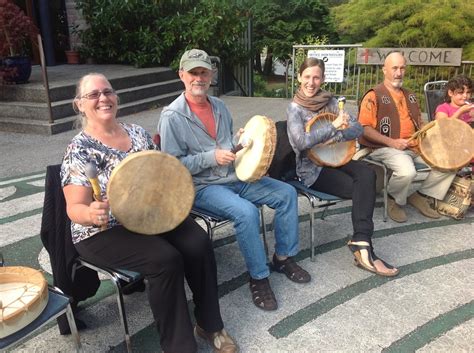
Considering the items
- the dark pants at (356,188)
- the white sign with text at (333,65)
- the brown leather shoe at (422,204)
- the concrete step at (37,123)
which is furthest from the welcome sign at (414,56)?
the dark pants at (356,188)

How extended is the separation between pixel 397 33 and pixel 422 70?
1.21 meters

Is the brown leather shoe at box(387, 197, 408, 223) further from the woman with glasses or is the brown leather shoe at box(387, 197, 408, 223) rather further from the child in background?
the woman with glasses

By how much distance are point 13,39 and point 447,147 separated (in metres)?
6.50

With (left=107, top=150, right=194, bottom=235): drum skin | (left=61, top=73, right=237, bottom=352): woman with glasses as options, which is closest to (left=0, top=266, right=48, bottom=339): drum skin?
(left=61, top=73, right=237, bottom=352): woman with glasses

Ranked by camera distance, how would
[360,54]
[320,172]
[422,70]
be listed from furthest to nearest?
[422,70], [360,54], [320,172]

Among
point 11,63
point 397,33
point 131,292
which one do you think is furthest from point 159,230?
point 397,33

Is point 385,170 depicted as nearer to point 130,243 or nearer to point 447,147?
point 447,147

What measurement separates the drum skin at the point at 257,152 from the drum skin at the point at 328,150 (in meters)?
0.48

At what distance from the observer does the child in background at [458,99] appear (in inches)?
153

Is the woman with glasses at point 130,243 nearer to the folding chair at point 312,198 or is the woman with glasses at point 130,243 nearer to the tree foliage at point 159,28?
the folding chair at point 312,198

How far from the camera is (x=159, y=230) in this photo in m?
2.14

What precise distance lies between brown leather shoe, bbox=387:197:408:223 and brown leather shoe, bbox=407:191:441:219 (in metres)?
0.18

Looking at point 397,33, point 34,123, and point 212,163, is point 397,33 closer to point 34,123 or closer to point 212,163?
point 34,123

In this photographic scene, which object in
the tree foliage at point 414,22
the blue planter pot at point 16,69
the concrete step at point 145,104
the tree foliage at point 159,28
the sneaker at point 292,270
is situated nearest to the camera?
the sneaker at point 292,270
